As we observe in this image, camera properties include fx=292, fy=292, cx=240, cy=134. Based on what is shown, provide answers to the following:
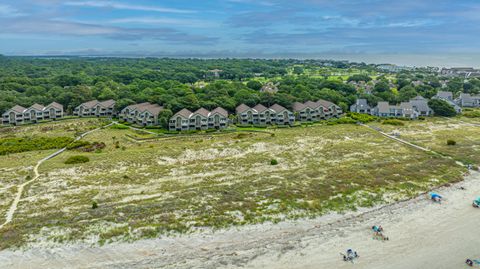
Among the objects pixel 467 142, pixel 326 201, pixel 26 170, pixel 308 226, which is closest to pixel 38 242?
pixel 26 170

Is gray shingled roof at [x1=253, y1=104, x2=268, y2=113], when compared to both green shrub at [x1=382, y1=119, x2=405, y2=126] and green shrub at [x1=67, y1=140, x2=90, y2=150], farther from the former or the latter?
green shrub at [x1=67, y1=140, x2=90, y2=150]

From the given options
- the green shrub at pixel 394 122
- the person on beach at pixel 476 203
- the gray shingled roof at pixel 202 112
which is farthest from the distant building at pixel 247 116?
the person on beach at pixel 476 203

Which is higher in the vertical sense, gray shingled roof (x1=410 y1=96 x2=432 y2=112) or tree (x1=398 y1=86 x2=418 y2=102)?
tree (x1=398 y1=86 x2=418 y2=102)

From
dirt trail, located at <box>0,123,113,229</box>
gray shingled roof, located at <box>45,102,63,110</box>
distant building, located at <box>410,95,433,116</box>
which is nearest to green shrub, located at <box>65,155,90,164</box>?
dirt trail, located at <box>0,123,113,229</box>

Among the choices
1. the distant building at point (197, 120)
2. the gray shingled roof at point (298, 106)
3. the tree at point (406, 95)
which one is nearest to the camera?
the distant building at point (197, 120)

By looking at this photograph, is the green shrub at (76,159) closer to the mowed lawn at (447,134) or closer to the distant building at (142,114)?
the distant building at (142,114)

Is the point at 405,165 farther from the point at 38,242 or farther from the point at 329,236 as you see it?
the point at 38,242

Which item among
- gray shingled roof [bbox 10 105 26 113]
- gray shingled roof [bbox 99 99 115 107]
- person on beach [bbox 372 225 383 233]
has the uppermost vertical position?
gray shingled roof [bbox 99 99 115 107]

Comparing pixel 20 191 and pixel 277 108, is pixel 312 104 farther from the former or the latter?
pixel 20 191
